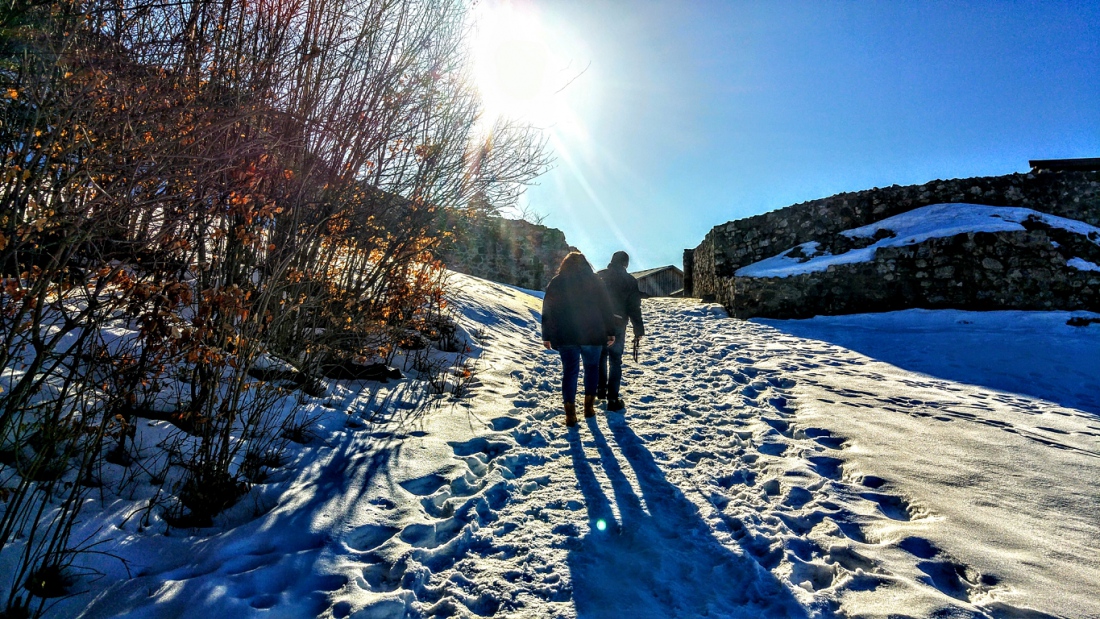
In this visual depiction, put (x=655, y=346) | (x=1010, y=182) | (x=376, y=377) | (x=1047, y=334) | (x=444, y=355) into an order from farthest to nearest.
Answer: (x=1010, y=182)
(x=655, y=346)
(x=1047, y=334)
(x=444, y=355)
(x=376, y=377)

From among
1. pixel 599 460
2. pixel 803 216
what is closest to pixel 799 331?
pixel 803 216

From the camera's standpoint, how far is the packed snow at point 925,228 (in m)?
9.33

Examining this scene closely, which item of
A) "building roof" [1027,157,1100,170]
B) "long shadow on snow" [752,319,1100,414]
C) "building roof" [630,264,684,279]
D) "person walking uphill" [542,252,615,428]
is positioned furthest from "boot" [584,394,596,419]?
"building roof" [630,264,684,279]

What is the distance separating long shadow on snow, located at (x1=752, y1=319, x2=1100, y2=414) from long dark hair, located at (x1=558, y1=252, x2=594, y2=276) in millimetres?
5271

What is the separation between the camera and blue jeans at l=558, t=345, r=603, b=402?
4738 mm

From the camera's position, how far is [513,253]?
76.6ft

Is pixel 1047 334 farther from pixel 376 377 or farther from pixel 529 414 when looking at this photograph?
pixel 376 377

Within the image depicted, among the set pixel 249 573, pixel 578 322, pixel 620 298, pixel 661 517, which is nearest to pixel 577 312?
pixel 578 322

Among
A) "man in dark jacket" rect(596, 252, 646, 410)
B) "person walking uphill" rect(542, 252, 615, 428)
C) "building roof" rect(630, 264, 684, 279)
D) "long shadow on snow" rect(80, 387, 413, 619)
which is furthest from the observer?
"building roof" rect(630, 264, 684, 279)

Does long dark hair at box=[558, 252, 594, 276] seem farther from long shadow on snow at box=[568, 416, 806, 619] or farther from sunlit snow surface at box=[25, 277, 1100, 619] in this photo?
long shadow on snow at box=[568, 416, 806, 619]

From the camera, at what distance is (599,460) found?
3.72 metres

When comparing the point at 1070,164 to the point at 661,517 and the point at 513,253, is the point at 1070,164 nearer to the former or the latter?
the point at 661,517

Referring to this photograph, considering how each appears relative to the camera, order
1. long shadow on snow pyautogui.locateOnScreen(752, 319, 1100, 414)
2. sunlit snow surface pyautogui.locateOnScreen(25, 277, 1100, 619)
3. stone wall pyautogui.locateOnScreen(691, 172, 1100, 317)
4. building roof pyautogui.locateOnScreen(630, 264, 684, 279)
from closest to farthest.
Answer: sunlit snow surface pyautogui.locateOnScreen(25, 277, 1100, 619) < long shadow on snow pyautogui.locateOnScreen(752, 319, 1100, 414) < stone wall pyautogui.locateOnScreen(691, 172, 1100, 317) < building roof pyautogui.locateOnScreen(630, 264, 684, 279)

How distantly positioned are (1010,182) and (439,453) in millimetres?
13513
